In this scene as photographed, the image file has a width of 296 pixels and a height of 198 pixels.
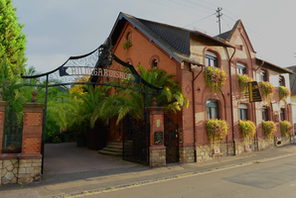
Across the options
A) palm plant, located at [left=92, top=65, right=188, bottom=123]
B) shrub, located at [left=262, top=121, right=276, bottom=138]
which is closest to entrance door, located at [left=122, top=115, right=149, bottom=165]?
palm plant, located at [left=92, top=65, right=188, bottom=123]

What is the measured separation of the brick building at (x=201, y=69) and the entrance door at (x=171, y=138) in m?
0.18

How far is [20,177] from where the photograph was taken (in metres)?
7.52

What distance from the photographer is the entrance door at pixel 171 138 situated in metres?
11.5

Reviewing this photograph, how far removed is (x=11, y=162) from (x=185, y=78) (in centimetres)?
893

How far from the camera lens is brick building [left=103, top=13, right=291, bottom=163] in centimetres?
1199

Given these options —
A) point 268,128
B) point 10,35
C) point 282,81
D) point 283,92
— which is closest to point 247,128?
point 268,128

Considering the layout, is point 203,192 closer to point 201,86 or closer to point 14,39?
point 201,86

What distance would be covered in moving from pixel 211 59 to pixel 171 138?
6121 mm

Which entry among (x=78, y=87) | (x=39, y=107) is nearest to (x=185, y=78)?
(x=39, y=107)

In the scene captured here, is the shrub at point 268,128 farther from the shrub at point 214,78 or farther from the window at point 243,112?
the shrub at point 214,78

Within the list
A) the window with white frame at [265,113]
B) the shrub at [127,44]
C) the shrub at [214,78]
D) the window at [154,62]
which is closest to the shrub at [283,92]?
the window with white frame at [265,113]

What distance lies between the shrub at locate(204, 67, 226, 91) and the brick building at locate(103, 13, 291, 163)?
27cm

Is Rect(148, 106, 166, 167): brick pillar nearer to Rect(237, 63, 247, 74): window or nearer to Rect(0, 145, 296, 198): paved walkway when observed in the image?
Rect(0, 145, 296, 198): paved walkway

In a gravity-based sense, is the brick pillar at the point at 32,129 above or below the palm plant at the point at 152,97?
below
